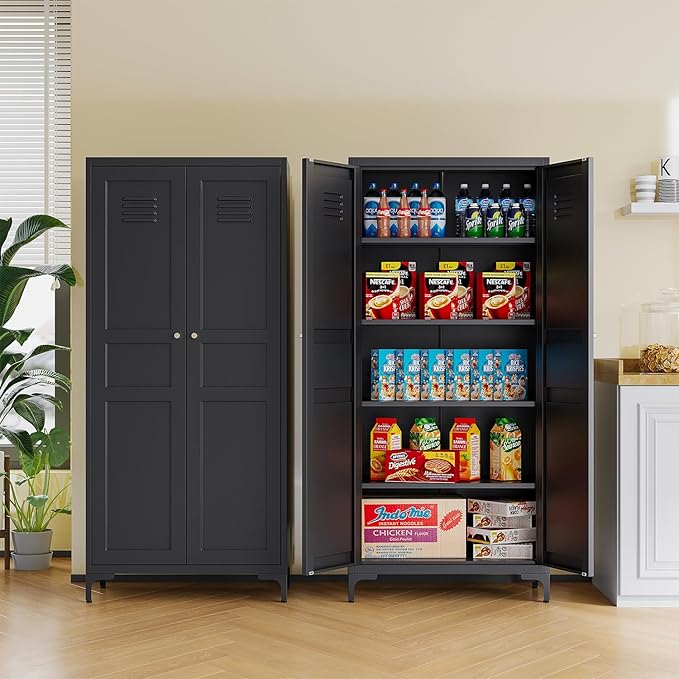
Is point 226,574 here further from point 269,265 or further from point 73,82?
point 73,82

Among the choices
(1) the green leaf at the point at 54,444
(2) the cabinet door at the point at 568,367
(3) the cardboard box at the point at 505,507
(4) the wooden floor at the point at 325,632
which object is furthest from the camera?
(1) the green leaf at the point at 54,444

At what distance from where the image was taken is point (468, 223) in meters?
4.10

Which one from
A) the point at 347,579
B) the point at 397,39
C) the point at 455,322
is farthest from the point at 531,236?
the point at 347,579

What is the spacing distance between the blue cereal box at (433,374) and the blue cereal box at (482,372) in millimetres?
148

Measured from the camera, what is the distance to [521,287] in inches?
161

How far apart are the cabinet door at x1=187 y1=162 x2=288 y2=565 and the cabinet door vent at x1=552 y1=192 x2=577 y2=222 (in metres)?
1.25

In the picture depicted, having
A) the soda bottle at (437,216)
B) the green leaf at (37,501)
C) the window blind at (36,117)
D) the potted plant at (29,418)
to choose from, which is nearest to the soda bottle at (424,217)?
the soda bottle at (437,216)

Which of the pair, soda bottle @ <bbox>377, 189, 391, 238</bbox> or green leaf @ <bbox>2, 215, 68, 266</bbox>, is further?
green leaf @ <bbox>2, 215, 68, 266</bbox>

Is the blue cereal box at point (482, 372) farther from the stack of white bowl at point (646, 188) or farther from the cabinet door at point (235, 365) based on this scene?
the stack of white bowl at point (646, 188)

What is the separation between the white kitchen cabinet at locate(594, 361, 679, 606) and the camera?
3910 mm

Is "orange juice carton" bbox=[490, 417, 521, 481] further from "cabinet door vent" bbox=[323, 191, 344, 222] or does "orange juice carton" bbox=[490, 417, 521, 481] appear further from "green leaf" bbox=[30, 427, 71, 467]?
"green leaf" bbox=[30, 427, 71, 467]

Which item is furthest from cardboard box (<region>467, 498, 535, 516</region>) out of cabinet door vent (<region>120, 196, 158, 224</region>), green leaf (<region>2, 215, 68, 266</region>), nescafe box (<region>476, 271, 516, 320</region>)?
green leaf (<region>2, 215, 68, 266</region>)

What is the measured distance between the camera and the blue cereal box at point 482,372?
4102 millimetres

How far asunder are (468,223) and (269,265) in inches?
38.0
